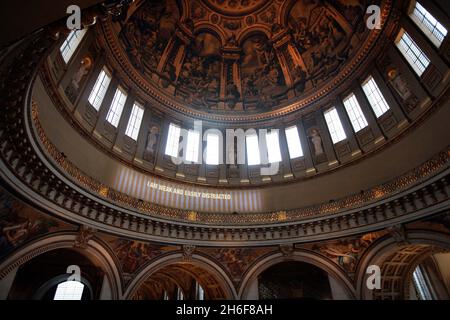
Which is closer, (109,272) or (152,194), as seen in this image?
(109,272)

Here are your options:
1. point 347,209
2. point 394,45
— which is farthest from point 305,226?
point 394,45

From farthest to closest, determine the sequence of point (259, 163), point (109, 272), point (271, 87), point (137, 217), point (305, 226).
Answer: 1. point (271, 87)
2. point (259, 163)
3. point (305, 226)
4. point (137, 217)
5. point (109, 272)

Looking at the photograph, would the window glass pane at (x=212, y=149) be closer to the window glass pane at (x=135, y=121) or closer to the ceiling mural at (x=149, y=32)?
the window glass pane at (x=135, y=121)

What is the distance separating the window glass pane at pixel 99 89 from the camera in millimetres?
14180

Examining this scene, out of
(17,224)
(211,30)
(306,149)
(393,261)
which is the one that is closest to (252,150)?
(306,149)

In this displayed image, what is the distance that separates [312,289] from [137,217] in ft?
38.4

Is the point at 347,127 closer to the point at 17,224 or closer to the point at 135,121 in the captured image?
the point at 135,121

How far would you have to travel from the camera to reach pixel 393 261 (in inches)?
499

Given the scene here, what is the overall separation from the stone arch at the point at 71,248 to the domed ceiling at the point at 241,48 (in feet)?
37.6

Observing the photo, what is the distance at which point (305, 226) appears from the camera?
13953 mm

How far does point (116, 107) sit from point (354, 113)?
48.8 ft
